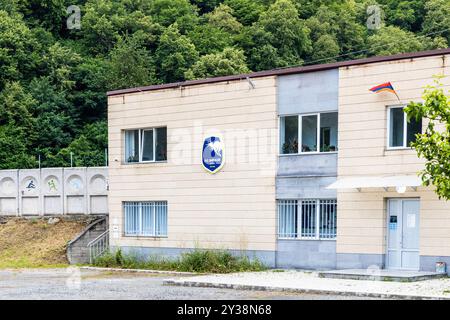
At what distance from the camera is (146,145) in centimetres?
3362

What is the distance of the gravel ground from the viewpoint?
21.0 metres

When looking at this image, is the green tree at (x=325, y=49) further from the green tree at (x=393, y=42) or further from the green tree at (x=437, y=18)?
the green tree at (x=437, y=18)

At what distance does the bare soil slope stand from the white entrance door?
13.9 metres

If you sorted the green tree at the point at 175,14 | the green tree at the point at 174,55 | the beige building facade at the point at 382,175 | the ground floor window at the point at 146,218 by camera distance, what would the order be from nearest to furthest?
the beige building facade at the point at 382,175
the ground floor window at the point at 146,218
the green tree at the point at 174,55
the green tree at the point at 175,14

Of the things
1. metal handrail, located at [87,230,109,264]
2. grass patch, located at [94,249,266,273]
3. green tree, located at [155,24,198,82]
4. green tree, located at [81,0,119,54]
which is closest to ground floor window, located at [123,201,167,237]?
grass patch, located at [94,249,266,273]

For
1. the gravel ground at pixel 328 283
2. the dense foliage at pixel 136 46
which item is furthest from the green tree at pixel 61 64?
the gravel ground at pixel 328 283

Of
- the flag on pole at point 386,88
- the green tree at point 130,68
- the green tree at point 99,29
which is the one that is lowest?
the flag on pole at point 386,88

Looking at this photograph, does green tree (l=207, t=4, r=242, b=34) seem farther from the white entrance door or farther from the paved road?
the white entrance door

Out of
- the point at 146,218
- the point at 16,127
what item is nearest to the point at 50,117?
the point at 16,127

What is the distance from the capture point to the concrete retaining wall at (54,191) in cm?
3728

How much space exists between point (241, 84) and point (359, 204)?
20.5 feet

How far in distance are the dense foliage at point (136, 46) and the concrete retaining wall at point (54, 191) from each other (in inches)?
1044

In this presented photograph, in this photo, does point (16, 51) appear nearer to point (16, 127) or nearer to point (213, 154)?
point (16, 127)
